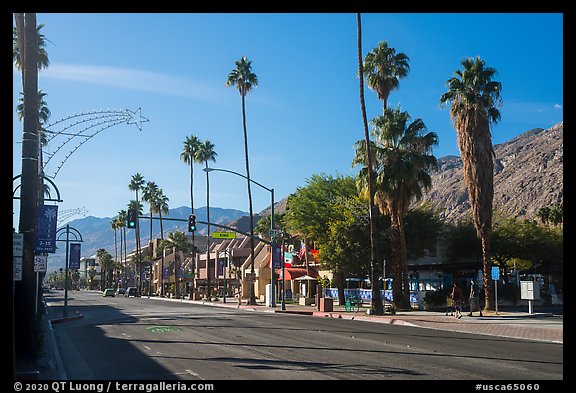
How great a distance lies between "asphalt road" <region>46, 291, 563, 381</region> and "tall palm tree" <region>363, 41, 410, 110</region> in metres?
22.5

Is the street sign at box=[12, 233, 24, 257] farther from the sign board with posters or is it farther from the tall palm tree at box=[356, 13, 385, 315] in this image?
the tall palm tree at box=[356, 13, 385, 315]

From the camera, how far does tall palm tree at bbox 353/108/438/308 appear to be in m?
40.2

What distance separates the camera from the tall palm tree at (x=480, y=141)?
36.5 metres

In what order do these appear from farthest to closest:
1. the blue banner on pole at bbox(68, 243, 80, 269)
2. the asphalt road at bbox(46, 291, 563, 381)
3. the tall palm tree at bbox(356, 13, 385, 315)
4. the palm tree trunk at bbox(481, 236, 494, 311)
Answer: the blue banner on pole at bbox(68, 243, 80, 269)
the tall palm tree at bbox(356, 13, 385, 315)
the palm tree trunk at bbox(481, 236, 494, 311)
the asphalt road at bbox(46, 291, 563, 381)

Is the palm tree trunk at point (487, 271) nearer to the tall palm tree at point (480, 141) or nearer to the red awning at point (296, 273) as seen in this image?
the tall palm tree at point (480, 141)

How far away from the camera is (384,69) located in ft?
143

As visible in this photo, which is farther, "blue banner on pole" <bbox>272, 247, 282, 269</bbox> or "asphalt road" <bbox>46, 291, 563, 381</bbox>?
"blue banner on pole" <bbox>272, 247, 282, 269</bbox>

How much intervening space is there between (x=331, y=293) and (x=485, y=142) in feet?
80.9

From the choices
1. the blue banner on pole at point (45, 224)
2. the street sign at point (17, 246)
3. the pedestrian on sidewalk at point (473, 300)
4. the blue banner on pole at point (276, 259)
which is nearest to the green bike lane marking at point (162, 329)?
the blue banner on pole at point (45, 224)

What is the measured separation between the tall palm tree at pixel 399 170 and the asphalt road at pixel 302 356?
15950mm

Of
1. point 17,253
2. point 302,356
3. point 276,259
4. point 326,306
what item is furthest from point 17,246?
point 276,259

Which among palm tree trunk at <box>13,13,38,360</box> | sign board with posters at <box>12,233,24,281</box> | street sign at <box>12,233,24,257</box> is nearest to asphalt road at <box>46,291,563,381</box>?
palm tree trunk at <box>13,13,38,360</box>

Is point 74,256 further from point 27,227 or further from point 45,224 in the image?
point 27,227
